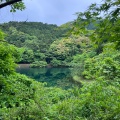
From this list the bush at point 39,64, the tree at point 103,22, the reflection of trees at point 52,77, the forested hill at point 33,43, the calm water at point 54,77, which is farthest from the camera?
the forested hill at point 33,43

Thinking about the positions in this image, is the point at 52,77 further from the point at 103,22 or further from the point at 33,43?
the point at 103,22

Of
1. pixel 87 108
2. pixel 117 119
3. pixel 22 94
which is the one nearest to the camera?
pixel 117 119

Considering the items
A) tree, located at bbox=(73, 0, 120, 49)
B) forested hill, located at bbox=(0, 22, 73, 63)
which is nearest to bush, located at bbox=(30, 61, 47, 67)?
forested hill, located at bbox=(0, 22, 73, 63)

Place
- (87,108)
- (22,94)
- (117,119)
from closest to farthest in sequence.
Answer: (117,119), (87,108), (22,94)

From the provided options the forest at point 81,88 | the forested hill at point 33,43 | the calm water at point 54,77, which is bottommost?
the calm water at point 54,77

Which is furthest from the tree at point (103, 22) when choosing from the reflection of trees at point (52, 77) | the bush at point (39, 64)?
the bush at point (39, 64)

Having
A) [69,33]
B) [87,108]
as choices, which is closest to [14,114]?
[87,108]

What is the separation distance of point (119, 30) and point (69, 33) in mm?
469

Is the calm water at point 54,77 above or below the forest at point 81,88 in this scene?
below

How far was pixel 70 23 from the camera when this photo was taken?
215 cm

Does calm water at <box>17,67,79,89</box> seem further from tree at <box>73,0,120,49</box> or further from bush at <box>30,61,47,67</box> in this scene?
tree at <box>73,0,120,49</box>

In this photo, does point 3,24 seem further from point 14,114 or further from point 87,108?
point 87,108

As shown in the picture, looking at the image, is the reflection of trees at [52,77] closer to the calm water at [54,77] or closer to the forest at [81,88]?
the calm water at [54,77]

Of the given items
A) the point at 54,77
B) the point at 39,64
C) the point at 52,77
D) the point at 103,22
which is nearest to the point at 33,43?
the point at 39,64
